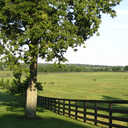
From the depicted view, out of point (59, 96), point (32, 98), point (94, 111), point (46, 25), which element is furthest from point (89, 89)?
point (46, 25)

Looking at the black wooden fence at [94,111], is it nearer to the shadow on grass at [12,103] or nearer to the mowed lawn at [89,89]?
the shadow on grass at [12,103]

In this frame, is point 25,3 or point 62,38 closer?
point 25,3

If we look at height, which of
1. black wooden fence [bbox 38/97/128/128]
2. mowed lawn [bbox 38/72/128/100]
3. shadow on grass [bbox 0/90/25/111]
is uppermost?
black wooden fence [bbox 38/97/128/128]

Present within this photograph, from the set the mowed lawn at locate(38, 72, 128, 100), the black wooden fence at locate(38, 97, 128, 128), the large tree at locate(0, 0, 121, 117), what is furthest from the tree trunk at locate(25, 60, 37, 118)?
the mowed lawn at locate(38, 72, 128, 100)

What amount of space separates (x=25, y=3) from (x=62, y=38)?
2.85 metres

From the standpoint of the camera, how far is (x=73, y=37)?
48.8 ft

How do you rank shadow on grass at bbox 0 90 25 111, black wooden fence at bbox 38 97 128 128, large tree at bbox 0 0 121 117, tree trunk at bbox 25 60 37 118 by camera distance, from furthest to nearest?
shadow on grass at bbox 0 90 25 111
tree trunk at bbox 25 60 37 118
large tree at bbox 0 0 121 117
black wooden fence at bbox 38 97 128 128

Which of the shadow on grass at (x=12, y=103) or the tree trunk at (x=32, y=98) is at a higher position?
the tree trunk at (x=32, y=98)

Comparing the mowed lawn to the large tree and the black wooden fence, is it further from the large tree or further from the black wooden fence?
the large tree

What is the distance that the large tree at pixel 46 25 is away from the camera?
45.3ft

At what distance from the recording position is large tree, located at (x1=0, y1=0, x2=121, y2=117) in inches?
543

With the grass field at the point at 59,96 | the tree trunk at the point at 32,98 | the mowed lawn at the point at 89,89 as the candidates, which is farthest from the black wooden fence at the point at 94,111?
the mowed lawn at the point at 89,89

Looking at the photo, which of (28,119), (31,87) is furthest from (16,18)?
(28,119)

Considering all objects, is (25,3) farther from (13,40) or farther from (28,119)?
(28,119)
